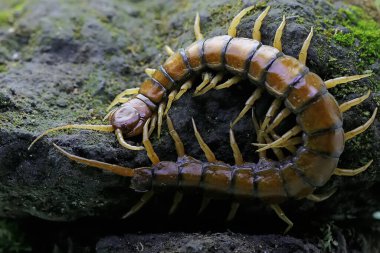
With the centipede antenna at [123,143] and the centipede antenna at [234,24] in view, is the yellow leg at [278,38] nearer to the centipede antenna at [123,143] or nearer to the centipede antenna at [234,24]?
the centipede antenna at [234,24]

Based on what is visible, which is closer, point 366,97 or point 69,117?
point 366,97

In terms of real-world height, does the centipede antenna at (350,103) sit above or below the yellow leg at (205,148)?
above

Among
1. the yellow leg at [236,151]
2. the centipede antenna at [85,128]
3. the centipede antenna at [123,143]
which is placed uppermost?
the centipede antenna at [85,128]

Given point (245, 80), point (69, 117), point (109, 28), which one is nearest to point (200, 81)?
point (245, 80)

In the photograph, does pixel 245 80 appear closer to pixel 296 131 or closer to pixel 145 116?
pixel 296 131

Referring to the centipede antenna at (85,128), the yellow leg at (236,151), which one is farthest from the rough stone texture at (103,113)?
the yellow leg at (236,151)

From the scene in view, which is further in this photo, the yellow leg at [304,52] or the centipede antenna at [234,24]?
the centipede antenna at [234,24]

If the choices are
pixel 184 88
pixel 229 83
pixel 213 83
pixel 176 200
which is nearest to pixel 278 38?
pixel 229 83
